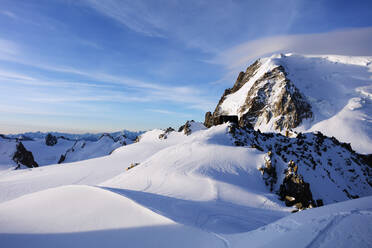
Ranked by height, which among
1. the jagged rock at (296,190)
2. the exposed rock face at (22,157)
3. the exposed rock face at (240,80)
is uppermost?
the exposed rock face at (240,80)

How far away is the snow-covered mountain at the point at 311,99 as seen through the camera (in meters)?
44.8

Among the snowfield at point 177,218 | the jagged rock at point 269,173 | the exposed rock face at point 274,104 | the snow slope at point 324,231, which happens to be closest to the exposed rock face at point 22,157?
the exposed rock face at point 274,104

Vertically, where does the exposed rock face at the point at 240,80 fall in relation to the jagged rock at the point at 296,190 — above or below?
above

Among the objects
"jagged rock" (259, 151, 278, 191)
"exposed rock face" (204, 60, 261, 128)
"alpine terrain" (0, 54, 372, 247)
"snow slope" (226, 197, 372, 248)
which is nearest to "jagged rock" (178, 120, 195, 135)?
"alpine terrain" (0, 54, 372, 247)

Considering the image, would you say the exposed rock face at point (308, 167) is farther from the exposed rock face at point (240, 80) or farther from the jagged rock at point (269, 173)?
the exposed rock face at point (240, 80)

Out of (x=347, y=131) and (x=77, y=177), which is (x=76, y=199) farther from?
(x=347, y=131)

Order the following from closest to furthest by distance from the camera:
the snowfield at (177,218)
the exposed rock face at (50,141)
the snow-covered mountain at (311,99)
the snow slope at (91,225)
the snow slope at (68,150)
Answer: the snowfield at (177,218), the snow slope at (91,225), the snow-covered mountain at (311,99), the snow slope at (68,150), the exposed rock face at (50,141)

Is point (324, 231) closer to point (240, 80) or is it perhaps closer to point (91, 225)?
point (91, 225)

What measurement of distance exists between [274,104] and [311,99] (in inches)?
416

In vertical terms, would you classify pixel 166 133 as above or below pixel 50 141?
above

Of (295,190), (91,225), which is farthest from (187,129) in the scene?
(91,225)

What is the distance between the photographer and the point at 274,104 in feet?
172

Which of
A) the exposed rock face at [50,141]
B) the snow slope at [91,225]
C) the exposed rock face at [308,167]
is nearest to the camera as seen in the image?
the snow slope at [91,225]

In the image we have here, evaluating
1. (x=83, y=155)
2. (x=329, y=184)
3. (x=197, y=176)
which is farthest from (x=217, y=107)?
(x=83, y=155)
